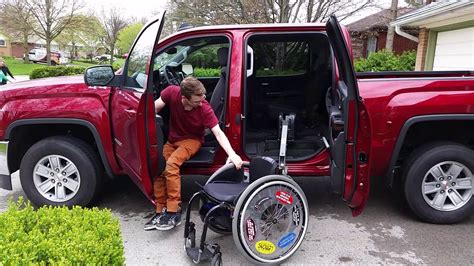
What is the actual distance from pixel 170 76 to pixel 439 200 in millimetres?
3060

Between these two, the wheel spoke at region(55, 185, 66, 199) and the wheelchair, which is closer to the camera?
the wheelchair

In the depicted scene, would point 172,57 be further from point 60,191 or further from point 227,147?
point 60,191

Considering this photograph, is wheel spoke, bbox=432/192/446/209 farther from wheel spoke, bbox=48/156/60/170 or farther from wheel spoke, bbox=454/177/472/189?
wheel spoke, bbox=48/156/60/170

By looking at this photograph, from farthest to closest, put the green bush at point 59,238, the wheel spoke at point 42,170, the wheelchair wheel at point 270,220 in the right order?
the wheel spoke at point 42,170 < the wheelchair wheel at point 270,220 < the green bush at point 59,238

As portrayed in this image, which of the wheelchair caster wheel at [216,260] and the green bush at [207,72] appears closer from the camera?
the wheelchair caster wheel at [216,260]

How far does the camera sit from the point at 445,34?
31.3ft

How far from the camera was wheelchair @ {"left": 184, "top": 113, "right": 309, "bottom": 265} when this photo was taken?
9.36ft

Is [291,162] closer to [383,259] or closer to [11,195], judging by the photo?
[383,259]

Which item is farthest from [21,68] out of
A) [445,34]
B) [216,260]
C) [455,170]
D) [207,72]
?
[455,170]

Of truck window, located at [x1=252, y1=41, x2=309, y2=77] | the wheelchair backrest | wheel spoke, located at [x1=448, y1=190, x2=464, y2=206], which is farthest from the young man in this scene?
wheel spoke, located at [x1=448, y1=190, x2=464, y2=206]

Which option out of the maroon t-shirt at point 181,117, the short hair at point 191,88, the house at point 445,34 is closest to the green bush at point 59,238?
the short hair at point 191,88

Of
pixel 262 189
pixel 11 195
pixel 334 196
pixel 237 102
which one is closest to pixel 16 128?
pixel 11 195

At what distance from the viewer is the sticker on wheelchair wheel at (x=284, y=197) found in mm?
2966

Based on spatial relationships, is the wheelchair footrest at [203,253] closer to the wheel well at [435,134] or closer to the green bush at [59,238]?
the green bush at [59,238]
